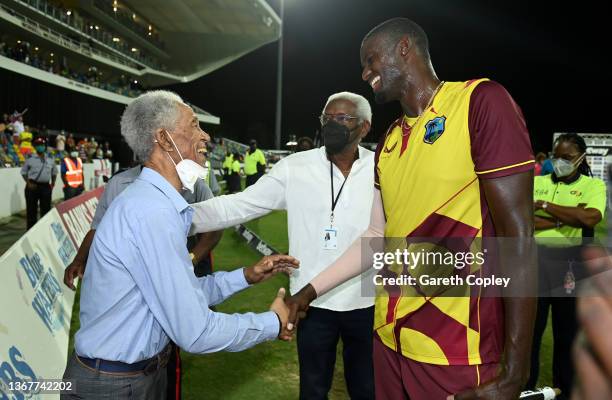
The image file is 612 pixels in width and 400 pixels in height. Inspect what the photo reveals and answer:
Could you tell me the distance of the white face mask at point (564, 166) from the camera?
430cm

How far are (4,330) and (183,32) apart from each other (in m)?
53.5

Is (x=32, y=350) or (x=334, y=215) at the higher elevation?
(x=334, y=215)

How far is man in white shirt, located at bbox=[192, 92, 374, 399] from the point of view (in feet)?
10.1

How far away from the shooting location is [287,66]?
67.9 m

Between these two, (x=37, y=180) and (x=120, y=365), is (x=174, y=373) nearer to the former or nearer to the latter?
(x=120, y=365)

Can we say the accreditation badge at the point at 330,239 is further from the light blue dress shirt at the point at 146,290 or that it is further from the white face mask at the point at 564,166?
the white face mask at the point at 564,166

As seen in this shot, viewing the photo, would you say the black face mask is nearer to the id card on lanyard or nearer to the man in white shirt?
the man in white shirt

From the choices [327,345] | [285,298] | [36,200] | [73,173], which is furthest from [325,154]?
[73,173]

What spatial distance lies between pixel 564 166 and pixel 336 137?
2413mm

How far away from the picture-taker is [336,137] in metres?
3.17

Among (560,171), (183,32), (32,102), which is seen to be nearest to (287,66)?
(183,32)

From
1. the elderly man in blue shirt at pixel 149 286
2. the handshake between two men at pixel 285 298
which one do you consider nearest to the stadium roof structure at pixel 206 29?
the handshake between two men at pixel 285 298

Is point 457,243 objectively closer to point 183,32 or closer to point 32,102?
point 32,102

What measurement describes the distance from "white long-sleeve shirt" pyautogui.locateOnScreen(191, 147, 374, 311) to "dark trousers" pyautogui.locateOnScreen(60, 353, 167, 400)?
3.85 feet
